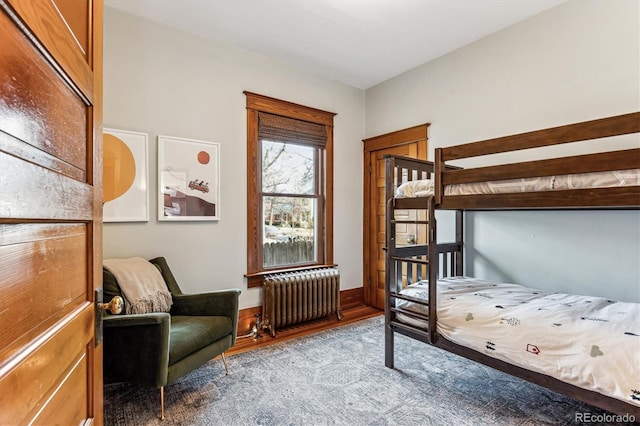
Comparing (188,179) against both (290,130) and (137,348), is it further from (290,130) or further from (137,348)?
(137,348)

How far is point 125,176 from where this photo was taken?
8.87ft

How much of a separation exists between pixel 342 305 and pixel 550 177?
114 inches

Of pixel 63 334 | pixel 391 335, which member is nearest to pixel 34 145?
pixel 63 334

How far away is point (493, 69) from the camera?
3.07 metres

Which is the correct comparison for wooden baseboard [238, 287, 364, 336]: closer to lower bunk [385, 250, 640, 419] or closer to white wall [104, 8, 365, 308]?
white wall [104, 8, 365, 308]

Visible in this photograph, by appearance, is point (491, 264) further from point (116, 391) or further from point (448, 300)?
point (116, 391)

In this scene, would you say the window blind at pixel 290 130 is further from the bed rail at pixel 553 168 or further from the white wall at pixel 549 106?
the bed rail at pixel 553 168

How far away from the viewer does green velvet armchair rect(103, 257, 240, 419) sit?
1907 mm

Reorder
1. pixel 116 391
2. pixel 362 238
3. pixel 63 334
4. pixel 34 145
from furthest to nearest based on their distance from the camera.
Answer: pixel 362 238, pixel 116 391, pixel 63 334, pixel 34 145

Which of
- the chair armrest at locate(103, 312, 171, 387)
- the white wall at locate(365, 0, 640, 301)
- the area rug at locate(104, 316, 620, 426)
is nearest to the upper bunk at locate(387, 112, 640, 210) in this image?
the white wall at locate(365, 0, 640, 301)

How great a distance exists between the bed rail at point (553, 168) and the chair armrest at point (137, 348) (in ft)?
6.51

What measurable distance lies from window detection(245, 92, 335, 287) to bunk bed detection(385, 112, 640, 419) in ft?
4.75

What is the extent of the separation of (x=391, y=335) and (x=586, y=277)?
1589 mm

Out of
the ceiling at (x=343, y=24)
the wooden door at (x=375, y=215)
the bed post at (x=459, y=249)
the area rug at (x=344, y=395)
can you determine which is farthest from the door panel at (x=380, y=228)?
the area rug at (x=344, y=395)
